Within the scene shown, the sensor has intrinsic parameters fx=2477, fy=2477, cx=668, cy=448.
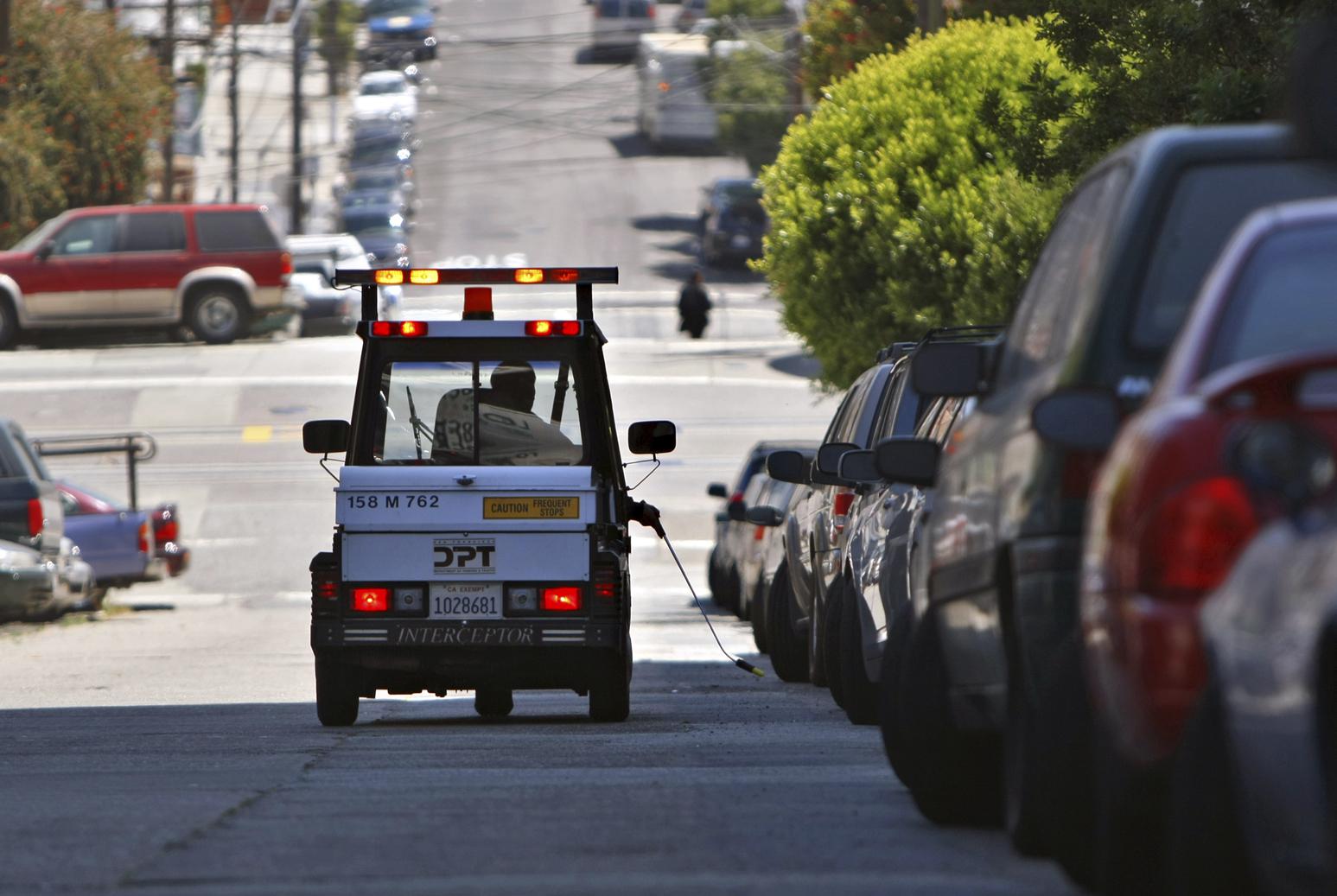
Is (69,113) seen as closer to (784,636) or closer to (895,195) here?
(895,195)

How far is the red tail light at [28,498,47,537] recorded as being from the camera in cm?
2142

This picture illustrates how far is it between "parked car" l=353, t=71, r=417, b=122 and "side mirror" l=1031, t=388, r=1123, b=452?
68205 mm

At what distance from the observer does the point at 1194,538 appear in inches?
173

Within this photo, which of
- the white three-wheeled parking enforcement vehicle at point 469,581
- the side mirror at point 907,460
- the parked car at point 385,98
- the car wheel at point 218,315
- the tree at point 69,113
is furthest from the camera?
the parked car at point 385,98

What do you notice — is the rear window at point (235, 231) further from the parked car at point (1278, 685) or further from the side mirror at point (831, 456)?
the parked car at point (1278, 685)

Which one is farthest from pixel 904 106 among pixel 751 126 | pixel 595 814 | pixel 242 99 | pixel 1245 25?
pixel 242 99

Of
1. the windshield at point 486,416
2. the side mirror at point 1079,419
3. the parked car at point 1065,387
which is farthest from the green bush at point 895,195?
the side mirror at point 1079,419

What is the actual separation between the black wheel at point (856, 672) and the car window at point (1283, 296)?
A: 6.74 meters

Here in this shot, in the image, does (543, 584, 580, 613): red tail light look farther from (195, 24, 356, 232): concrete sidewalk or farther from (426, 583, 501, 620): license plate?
(195, 24, 356, 232): concrete sidewalk

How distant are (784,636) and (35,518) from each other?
8092 millimetres

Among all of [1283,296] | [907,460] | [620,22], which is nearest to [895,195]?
[907,460]

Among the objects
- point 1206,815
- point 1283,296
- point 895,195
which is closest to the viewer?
point 1206,815

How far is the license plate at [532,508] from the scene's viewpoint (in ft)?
40.2

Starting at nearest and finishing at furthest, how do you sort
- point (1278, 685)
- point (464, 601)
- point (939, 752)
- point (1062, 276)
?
point (1278, 685) < point (1062, 276) < point (939, 752) < point (464, 601)
